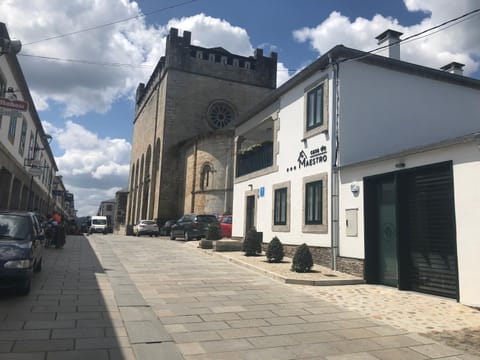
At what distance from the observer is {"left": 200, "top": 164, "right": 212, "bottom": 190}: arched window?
1430 inches

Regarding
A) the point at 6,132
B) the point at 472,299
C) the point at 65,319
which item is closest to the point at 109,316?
the point at 65,319

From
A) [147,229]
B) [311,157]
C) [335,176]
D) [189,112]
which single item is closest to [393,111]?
[311,157]

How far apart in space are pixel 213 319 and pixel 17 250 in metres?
3.62

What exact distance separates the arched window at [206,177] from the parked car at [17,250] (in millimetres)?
27992

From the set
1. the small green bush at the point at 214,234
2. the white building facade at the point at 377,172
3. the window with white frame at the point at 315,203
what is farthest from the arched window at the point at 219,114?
the window with white frame at the point at 315,203

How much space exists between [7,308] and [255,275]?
6.20m

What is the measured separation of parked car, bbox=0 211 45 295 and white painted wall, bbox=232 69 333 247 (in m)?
8.05

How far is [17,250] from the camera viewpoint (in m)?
6.84

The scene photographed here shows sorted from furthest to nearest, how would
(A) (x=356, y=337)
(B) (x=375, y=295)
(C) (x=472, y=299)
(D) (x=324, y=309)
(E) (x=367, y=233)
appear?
(E) (x=367, y=233) → (B) (x=375, y=295) → (C) (x=472, y=299) → (D) (x=324, y=309) → (A) (x=356, y=337)

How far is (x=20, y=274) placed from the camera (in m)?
6.60

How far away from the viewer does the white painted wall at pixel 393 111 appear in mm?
12375

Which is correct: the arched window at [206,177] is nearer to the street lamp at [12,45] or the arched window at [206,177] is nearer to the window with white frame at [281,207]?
the window with white frame at [281,207]

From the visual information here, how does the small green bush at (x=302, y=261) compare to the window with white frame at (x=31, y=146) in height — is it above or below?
below

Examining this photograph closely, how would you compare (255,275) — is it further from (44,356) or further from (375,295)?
(44,356)
